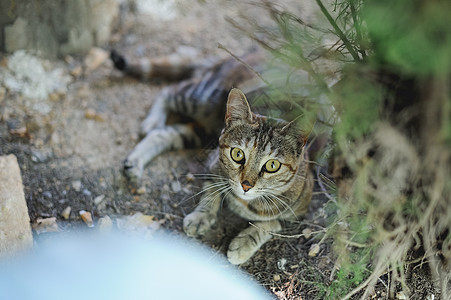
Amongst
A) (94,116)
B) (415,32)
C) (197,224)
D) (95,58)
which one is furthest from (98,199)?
(415,32)

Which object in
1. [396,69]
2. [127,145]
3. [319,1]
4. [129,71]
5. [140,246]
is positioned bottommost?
[140,246]

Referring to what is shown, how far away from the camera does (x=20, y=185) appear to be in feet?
6.00

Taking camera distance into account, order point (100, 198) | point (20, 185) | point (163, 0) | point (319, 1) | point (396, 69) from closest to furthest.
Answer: point (396, 69), point (319, 1), point (20, 185), point (100, 198), point (163, 0)

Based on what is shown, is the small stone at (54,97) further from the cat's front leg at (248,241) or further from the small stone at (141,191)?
the cat's front leg at (248,241)

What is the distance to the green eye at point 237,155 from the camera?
1736 mm

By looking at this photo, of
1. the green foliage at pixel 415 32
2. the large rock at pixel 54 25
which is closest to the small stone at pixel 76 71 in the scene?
the large rock at pixel 54 25

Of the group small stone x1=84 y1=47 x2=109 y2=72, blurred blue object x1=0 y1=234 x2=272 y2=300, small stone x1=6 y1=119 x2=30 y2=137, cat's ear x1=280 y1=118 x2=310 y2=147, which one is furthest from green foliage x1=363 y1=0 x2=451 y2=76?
small stone x1=84 y1=47 x2=109 y2=72

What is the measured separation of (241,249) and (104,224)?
57cm

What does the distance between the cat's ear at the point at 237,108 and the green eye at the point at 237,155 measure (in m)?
0.12

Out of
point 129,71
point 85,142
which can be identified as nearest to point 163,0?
point 129,71

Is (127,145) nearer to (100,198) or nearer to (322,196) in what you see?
(100,198)

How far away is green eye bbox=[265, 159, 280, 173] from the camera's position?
1713mm

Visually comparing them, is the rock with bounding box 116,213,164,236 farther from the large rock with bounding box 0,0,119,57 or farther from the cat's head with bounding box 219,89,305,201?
the large rock with bounding box 0,0,119,57

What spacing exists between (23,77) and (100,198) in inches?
36.0
